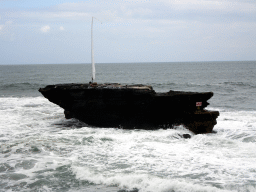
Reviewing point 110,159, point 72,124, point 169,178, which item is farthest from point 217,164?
point 72,124

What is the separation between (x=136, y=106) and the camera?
10.7 metres

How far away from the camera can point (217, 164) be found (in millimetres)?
7055

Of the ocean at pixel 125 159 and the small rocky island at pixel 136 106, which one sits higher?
the small rocky island at pixel 136 106

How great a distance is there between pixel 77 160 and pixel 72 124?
498 cm

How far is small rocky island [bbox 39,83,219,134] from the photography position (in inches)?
403

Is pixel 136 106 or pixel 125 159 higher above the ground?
pixel 136 106

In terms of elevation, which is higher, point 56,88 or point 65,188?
point 56,88

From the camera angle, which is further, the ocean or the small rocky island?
the small rocky island

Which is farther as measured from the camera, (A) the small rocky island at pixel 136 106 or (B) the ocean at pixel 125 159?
(A) the small rocky island at pixel 136 106

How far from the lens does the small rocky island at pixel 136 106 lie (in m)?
10.2

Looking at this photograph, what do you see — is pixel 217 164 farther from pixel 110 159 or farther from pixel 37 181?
pixel 37 181

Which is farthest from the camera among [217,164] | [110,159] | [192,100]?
[192,100]

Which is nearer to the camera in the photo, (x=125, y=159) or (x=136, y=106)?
(x=125, y=159)

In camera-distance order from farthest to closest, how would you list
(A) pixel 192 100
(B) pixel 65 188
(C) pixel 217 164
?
(A) pixel 192 100 → (C) pixel 217 164 → (B) pixel 65 188
